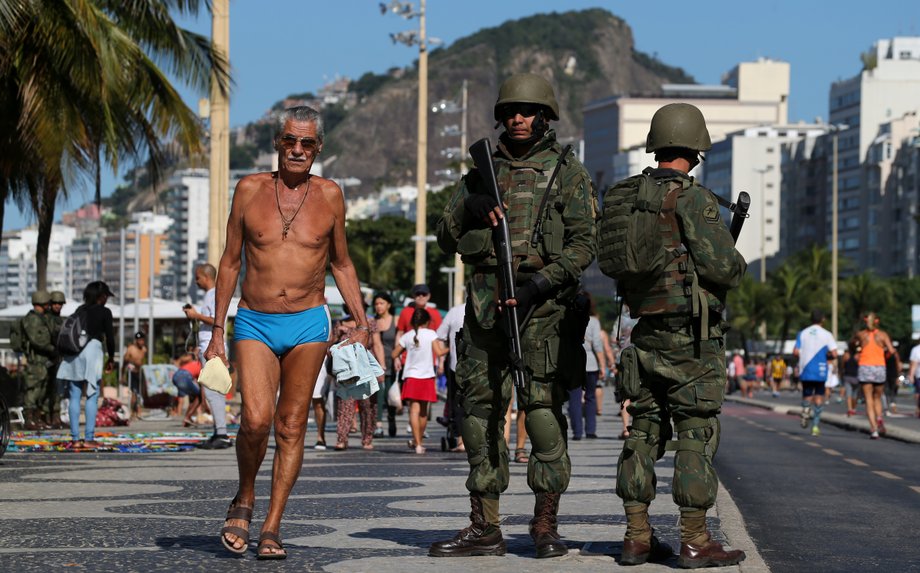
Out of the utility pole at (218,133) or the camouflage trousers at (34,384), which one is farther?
A: the utility pole at (218,133)

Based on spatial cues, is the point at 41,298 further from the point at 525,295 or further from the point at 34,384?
the point at 525,295

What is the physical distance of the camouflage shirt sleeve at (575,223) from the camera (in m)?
8.05

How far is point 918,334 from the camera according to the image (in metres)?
84.3

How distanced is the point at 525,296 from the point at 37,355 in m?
15.5

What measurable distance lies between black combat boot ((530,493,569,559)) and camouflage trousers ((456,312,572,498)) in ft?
0.16

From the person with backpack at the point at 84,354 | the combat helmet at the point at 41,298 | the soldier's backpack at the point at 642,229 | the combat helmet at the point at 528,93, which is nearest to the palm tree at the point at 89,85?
the combat helmet at the point at 41,298

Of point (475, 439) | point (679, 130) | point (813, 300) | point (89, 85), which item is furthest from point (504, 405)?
point (813, 300)

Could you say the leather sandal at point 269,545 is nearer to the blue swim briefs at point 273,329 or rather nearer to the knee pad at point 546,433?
the blue swim briefs at point 273,329

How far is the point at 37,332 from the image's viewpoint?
21938 mm

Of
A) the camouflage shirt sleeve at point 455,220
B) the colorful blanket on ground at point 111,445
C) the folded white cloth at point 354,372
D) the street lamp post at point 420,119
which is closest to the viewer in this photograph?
the camouflage shirt sleeve at point 455,220

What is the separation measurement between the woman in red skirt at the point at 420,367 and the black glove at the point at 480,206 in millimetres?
10132

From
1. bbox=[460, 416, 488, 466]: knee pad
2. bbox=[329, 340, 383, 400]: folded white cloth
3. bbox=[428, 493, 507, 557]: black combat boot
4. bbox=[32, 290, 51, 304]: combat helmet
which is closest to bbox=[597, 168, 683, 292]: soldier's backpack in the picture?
bbox=[460, 416, 488, 466]: knee pad

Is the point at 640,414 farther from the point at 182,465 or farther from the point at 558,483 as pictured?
the point at 182,465

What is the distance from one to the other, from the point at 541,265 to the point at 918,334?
78.9 meters
